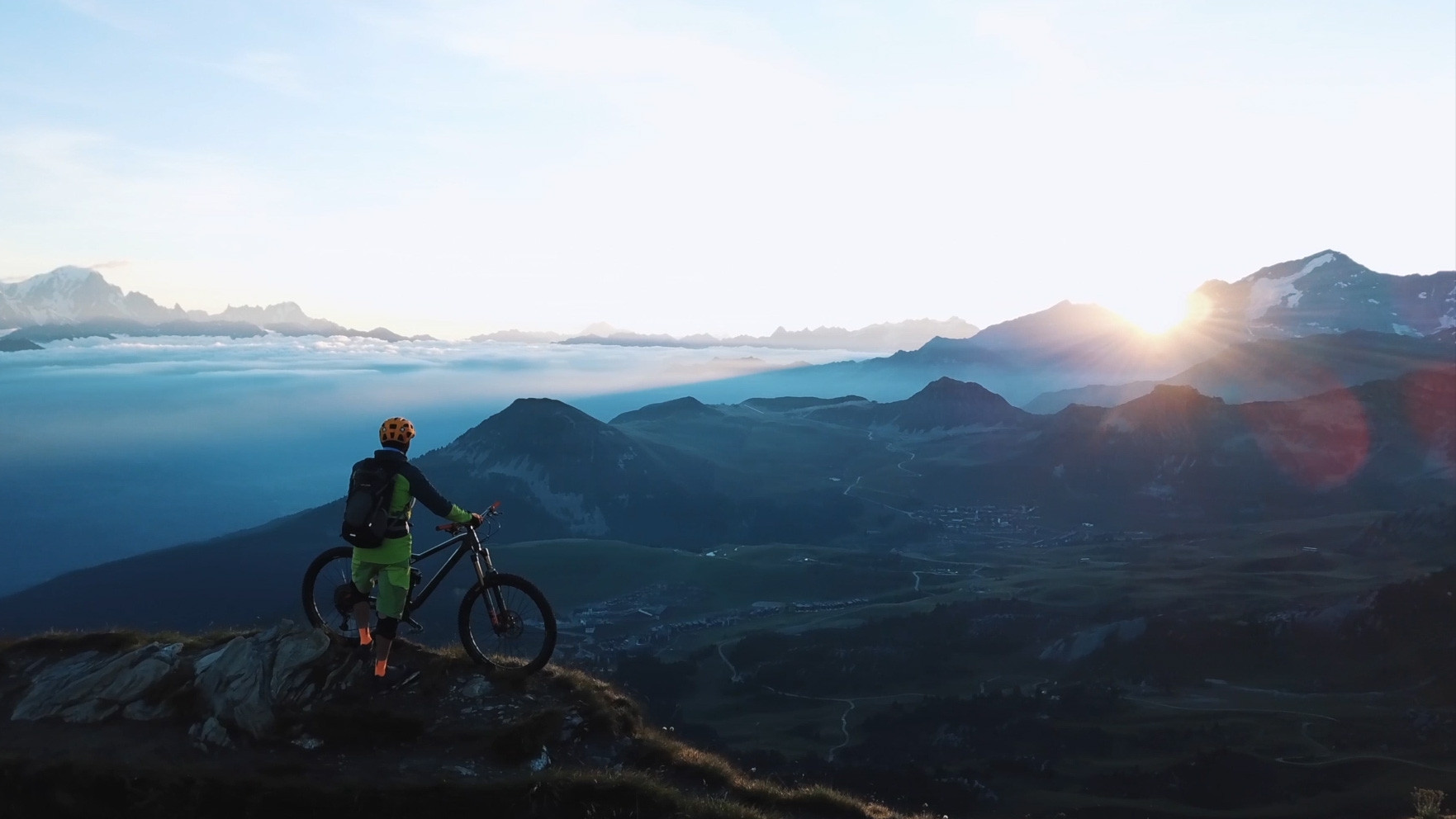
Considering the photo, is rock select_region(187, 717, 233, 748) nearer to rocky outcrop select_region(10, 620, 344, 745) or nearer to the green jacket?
rocky outcrop select_region(10, 620, 344, 745)

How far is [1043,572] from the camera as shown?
196 m

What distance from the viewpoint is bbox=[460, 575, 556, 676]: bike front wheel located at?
19.0 meters

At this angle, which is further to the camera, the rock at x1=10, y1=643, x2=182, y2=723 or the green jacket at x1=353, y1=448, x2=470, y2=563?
the rock at x1=10, y1=643, x2=182, y2=723

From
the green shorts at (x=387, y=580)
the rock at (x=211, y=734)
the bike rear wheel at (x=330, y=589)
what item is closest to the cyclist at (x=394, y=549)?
the green shorts at (x=387, y=580)

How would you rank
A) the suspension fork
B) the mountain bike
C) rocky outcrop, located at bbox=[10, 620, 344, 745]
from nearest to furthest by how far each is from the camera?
rocky outcrop, located at bbox=[10, 620, 344, 745] → the mountain bike → the suspension fork

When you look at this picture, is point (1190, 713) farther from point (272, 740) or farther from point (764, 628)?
point (272, 740)

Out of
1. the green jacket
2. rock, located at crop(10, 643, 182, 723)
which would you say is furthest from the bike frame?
rock, located at crop(10, 643, 182, 723)

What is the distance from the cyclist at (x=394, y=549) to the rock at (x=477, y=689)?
171cm

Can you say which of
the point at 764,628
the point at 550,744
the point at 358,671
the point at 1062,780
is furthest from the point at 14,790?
the point at 764,628

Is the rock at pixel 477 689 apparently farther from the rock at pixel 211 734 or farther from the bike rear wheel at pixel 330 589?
the rock at pixel 211 734

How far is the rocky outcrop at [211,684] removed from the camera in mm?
17828

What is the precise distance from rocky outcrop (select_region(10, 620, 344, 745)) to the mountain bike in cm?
98

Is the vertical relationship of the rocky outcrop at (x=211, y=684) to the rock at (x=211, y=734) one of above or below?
above

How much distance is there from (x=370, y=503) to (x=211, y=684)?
5287 millimetres
